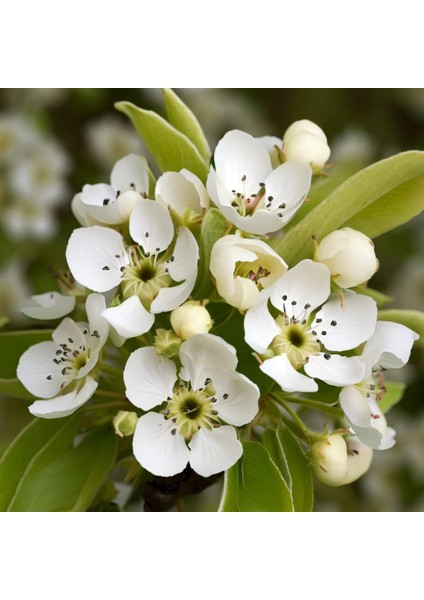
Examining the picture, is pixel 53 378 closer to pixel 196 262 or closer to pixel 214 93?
pixel 196 262

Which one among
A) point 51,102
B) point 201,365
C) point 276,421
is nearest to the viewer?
point 201,365

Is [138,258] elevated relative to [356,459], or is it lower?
elevated

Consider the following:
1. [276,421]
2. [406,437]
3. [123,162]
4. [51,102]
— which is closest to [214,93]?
[51,102]

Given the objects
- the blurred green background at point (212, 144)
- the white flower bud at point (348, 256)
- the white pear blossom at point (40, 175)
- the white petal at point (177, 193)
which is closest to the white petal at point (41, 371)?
the white petal at point (177, 193)

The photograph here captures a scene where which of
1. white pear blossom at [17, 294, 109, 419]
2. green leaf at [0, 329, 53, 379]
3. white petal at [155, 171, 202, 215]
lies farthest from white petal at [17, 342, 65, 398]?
white petal at [155, 171, 202, 215]

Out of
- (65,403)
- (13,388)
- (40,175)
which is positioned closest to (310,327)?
(65,403)

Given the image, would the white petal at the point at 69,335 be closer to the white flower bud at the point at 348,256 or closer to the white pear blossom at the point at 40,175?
the white flower bud at the point at 348,256

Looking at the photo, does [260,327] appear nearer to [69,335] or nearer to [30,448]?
[69,335]
